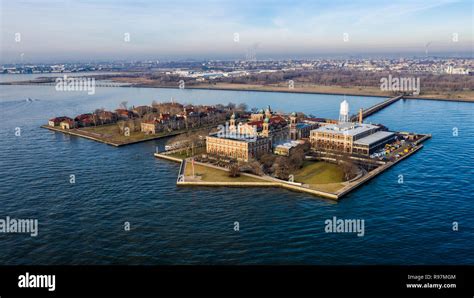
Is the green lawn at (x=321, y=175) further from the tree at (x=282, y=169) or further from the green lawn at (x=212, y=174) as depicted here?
the green lawn at (x=212, y=174)

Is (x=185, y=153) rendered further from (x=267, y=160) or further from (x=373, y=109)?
(x=373, y=109)

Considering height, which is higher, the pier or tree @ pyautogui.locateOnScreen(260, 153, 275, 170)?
the pier

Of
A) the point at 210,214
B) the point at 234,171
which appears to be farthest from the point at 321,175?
the point at 210,214

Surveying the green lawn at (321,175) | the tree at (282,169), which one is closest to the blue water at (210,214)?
the green lawn at (321,175)

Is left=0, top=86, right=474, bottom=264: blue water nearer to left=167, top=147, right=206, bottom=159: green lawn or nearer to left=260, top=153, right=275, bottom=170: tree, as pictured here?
left=167, top=147, right=206, bottom=159: green lawn

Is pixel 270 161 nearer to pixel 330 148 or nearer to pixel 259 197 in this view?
pixel 259 197

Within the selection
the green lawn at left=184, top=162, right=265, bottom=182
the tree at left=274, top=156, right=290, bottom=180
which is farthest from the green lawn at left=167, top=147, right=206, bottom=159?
the tree at left=274, top=156, right=290, bottom=180
